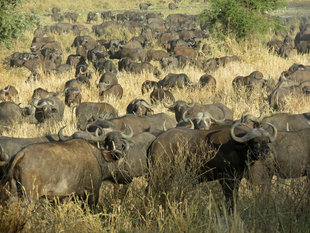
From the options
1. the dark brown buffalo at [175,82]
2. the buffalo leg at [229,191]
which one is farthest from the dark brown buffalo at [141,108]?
the buffalo leg at [229,191]

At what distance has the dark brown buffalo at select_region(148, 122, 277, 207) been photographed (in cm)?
703

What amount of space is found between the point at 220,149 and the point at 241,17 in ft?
57.9

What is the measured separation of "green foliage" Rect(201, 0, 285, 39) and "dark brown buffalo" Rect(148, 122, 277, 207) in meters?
17.0

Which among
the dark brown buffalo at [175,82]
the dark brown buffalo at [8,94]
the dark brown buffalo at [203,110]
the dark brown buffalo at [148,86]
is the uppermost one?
the dark brown buffalo at [203,110]

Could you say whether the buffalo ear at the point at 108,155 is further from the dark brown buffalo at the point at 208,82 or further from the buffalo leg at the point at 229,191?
the dark brown buffalo at the point at 208,82

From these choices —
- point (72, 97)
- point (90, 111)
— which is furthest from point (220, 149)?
point (72, 97)

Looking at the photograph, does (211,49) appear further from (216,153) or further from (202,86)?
(216,153)

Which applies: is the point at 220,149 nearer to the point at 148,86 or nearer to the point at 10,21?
the point at 148,86

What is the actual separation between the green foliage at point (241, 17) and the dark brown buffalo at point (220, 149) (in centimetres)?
1697

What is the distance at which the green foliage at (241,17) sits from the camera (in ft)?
78.7

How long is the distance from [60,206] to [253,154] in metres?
2.69

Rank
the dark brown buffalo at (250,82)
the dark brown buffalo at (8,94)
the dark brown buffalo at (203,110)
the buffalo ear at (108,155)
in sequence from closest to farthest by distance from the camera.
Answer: the buffalo ear at (108,155)
the dark brown buffalo at (203,110)
the dark brown buffalo at (250,82)
the dark brown buffalo at (8,94)

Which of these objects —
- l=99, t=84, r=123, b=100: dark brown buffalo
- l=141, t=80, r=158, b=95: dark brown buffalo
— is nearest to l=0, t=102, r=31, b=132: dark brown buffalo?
l=99, t=84, r=123, b=100: dark brown buffalo

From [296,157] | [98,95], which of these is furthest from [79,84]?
[296,157]
